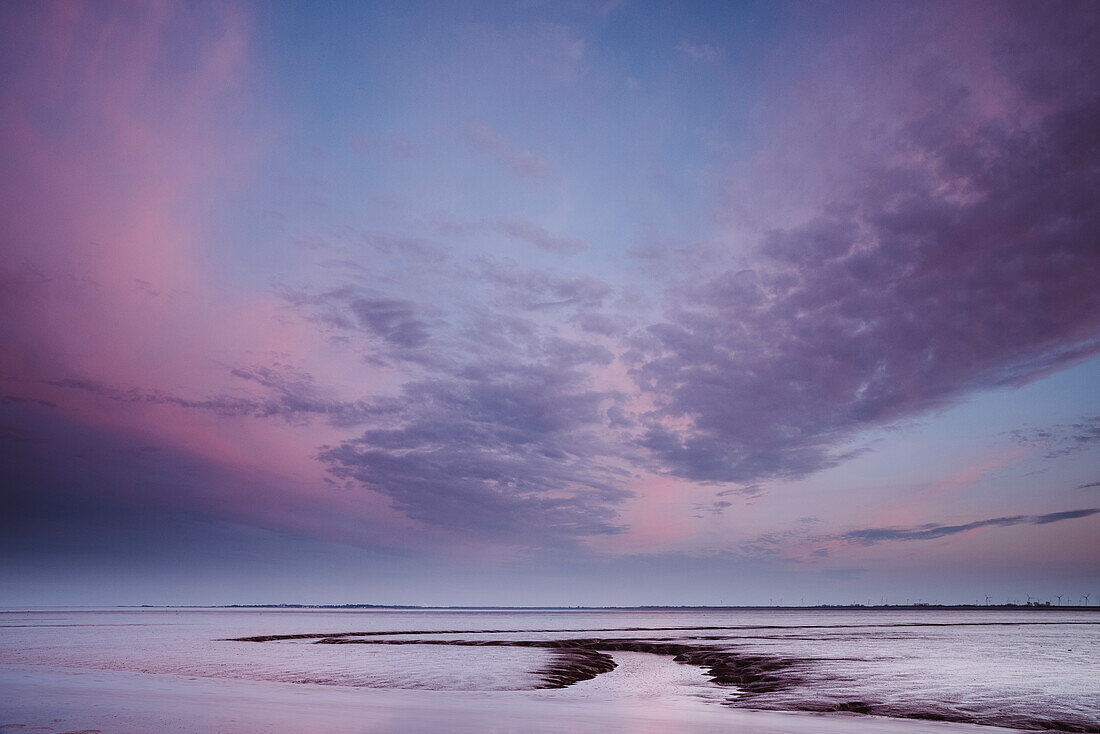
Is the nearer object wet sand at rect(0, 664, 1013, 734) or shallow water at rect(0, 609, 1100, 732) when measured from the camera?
wet sand at rect(0, 664, 1013, 734)

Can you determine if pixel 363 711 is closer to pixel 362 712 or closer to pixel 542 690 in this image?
pixel 362 712

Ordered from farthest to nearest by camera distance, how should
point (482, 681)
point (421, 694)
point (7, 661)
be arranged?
point (7, 661) < point (482, 681) < point (421, 694)

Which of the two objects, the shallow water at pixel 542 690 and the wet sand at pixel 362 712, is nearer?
the wet sand at pixel 362 712

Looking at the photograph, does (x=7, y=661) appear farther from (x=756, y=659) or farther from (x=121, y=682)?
(x=756, y=659)

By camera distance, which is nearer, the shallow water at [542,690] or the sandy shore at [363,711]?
the sandy shore at [363,711]

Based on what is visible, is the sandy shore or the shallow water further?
the shallow water

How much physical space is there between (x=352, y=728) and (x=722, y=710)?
11.8m

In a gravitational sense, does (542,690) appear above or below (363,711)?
below

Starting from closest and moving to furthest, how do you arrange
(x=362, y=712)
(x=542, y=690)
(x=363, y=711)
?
(x=362, y=712)
(x=363, y=711)
(x=542, y=690)

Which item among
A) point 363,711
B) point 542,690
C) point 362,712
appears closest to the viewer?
point 362,712

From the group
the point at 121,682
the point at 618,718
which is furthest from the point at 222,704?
the point at 618,718

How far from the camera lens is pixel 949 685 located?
26500 mm

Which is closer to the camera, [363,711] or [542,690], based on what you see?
[363,711]

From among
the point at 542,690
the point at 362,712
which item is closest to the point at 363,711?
the point at 362,712
